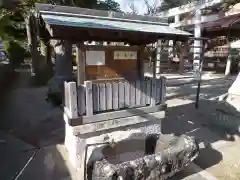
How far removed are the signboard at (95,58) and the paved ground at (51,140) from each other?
208cm

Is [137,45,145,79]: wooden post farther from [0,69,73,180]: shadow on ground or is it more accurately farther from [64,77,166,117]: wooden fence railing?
[0,69,73,180]: shadow on ground

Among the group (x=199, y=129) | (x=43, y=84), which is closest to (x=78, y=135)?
(x=199, y=129)

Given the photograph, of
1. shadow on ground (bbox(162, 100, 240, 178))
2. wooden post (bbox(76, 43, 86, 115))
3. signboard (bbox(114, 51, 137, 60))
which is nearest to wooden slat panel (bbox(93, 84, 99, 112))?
wooden post (bbox(76, 43, 86, 115))

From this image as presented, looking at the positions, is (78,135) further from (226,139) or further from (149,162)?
(226,139)

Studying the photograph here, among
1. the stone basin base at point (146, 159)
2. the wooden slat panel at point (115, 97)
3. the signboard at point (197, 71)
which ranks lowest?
the stone basin base at point (146, 159)

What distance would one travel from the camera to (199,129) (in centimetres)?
582

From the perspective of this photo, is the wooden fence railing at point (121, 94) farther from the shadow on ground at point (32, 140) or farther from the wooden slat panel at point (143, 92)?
the shadow on ground at point (32, 140)

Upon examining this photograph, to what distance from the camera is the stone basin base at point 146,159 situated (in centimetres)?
307

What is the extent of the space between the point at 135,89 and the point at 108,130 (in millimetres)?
978

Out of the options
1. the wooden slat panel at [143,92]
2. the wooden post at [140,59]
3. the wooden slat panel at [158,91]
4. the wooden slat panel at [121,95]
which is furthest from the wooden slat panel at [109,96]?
the wooden slat panel at [158,91]

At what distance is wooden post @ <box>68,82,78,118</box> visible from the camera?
3.58 meters

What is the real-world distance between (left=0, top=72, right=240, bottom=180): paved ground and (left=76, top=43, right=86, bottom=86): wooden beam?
1758mm

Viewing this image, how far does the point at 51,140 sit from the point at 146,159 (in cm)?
284

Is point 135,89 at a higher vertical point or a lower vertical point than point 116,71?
lower
